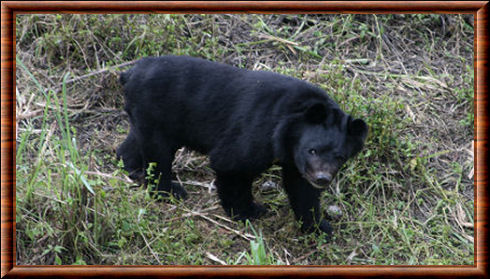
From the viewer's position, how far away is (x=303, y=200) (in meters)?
6.07

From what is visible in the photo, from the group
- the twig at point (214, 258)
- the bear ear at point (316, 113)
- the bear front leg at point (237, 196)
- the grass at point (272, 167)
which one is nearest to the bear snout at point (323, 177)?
the bear ear at point (316, 113)

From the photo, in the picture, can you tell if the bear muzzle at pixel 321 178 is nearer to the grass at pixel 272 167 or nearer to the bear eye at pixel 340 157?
the bear eye at pixel 340 157

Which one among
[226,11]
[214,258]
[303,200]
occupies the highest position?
[226,11]

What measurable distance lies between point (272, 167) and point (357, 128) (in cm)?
150

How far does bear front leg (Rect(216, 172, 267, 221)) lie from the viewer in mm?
6004

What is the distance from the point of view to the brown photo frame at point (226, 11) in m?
4.38

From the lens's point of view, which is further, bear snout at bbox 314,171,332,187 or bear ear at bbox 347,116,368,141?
bear ear at bbox 347,116,368,141

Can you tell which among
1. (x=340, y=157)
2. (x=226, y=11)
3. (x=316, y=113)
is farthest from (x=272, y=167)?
(x=226, y=11)

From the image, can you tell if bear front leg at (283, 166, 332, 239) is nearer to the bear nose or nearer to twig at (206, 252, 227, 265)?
the bear nose

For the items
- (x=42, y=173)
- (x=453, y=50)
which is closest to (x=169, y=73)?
(x=42, y=173)

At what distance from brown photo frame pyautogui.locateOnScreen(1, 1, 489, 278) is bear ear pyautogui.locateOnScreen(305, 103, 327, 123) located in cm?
88

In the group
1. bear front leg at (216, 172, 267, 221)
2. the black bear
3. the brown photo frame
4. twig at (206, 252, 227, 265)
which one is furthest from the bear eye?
twig at (206, 252, 227, 265)

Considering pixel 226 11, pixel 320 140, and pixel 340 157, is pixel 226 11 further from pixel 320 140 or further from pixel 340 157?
pixel 340 157

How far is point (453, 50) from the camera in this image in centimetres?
817
